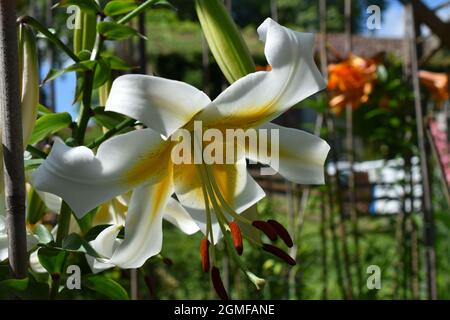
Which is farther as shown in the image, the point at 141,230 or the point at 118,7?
the point at 118,7

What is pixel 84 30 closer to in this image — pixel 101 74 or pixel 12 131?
pixel 101 74

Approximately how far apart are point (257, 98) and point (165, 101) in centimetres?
7

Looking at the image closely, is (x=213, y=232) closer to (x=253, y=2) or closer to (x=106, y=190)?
(x=106, y=190)

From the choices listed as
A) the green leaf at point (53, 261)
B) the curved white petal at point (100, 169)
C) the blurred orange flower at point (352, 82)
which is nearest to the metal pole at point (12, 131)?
the curved white petal at point (100, 169)

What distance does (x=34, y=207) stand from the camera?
54cm

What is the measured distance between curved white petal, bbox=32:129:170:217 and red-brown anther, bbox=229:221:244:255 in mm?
66

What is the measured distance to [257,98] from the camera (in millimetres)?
428

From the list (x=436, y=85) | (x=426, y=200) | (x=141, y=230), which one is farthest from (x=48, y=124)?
(x=436, y=85)

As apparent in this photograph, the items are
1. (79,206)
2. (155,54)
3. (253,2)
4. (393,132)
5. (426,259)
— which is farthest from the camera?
(253,2)

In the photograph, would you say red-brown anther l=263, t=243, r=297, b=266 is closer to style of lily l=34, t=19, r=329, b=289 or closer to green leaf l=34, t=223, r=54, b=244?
style of lily l=34, t=19, r=329, b=289

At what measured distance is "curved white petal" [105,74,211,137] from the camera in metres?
0.37

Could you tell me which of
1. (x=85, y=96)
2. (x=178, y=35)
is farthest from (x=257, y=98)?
(x=178, y=35)

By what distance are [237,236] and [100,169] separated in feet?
0.33

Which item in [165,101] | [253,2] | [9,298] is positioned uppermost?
[253,2]
